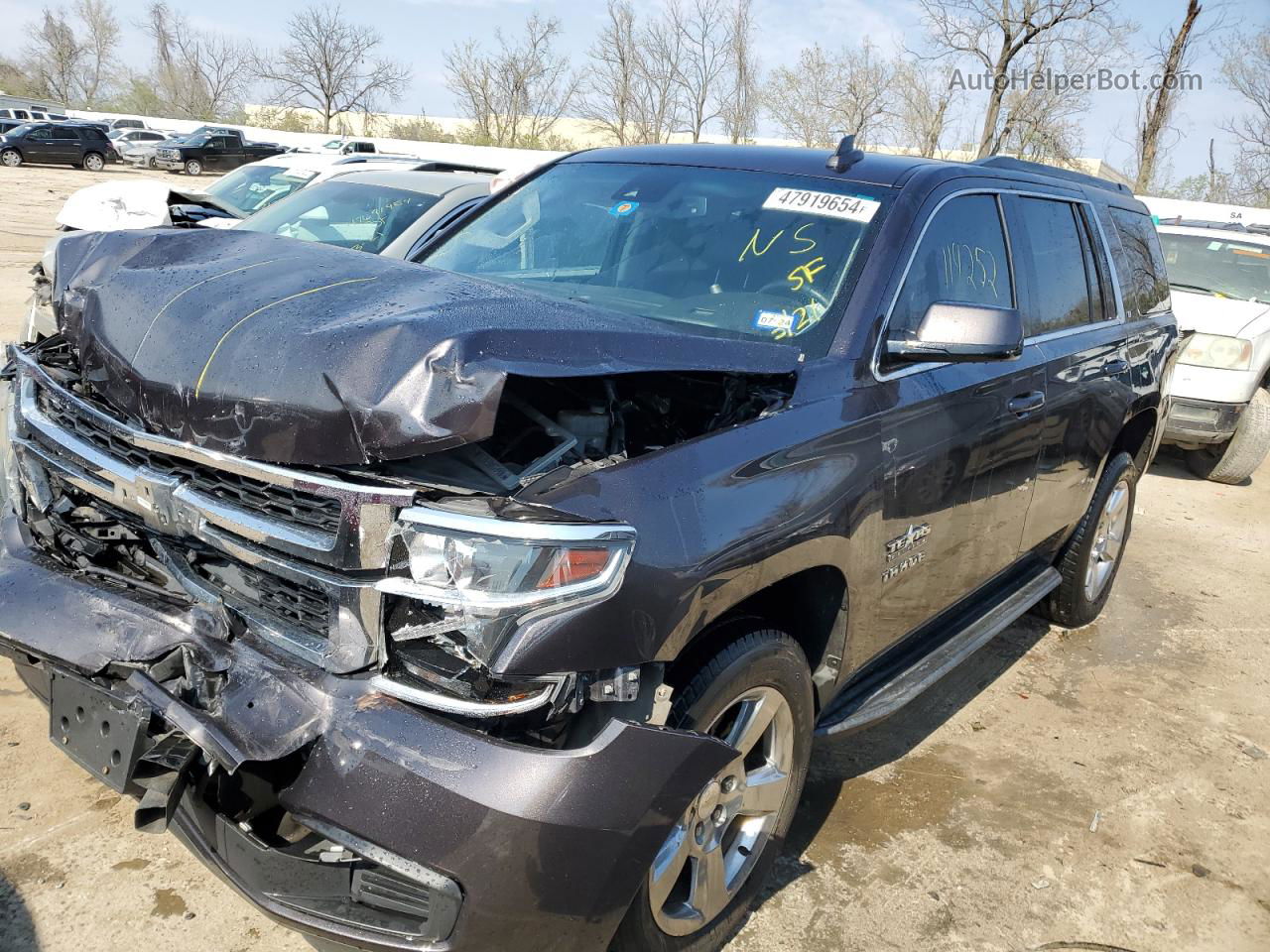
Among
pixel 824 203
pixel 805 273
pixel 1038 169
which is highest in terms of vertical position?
pixel 1038 169

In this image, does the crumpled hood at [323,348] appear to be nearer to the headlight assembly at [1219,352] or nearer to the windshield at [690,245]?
the windshield at [690,245]

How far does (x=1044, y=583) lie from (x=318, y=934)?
3.27 meters

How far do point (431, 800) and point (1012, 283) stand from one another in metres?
2.85

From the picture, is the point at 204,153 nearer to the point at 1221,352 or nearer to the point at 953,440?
the point at 1221,352

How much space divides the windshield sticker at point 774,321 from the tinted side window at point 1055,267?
4.16 ft

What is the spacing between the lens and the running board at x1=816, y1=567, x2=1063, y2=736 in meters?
3.01

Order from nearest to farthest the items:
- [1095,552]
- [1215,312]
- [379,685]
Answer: [379,685] < [1095,552] < [1215,312]

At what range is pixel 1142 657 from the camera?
5039 millimetres

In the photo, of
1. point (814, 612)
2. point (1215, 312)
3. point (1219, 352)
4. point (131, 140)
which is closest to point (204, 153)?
point (131, 140)

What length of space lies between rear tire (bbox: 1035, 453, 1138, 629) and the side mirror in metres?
2.18

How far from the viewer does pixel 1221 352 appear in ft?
26.2

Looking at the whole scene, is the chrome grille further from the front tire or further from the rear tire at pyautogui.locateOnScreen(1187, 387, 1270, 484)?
the rear tire at pyautogui.locateOnScreen(1187, 387, 1270, 484)

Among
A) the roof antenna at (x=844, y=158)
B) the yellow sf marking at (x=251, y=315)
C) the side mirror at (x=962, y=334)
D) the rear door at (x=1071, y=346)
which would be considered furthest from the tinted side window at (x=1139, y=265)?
the yellow sf marking at (x=251, y=315)

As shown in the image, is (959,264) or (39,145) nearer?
(959,264)
